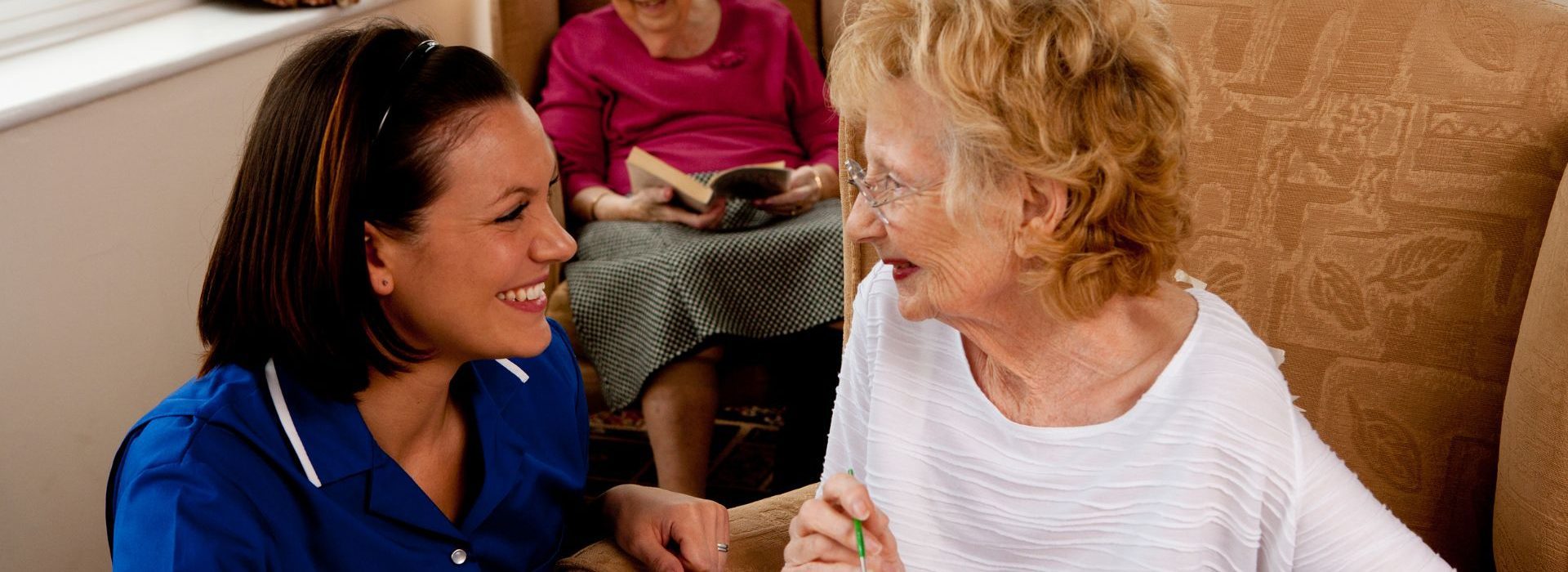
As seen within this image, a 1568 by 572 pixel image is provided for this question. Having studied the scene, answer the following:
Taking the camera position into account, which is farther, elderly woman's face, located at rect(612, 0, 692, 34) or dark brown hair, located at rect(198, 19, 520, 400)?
elderly woman's face, located at rect(612, 0, 692, 34)

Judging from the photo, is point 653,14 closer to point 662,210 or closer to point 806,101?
point 806,101

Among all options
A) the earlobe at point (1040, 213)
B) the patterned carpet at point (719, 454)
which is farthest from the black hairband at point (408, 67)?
the patterned carpet at point (719, 454)

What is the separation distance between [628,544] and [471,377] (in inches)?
9.7

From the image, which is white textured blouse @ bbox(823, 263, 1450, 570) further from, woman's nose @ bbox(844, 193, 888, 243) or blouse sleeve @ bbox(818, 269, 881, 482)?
woman's nose @ bbox(844, 193, 888, 243)

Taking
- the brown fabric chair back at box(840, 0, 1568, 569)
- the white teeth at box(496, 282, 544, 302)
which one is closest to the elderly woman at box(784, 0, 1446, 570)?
the brown fabric chair back at box(840, 0, 1568, 569)

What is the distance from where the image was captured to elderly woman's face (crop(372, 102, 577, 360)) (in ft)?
3.91

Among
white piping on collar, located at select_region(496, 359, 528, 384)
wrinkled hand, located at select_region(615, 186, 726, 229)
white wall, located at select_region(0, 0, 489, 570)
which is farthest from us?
wrinkled hand, located at select_region(615, 186, 726, 229)

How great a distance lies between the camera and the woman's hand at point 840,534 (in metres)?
1.02

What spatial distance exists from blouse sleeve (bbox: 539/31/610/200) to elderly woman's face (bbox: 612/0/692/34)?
0.13 meters

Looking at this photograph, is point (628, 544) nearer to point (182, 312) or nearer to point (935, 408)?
point (935, 408)

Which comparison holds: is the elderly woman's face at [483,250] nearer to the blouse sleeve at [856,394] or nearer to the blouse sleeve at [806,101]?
the blouse sleeve at [856,394]

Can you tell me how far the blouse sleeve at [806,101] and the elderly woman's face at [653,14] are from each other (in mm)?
254

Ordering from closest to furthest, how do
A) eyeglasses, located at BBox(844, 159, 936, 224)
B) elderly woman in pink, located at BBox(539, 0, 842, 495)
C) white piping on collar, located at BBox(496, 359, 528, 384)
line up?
eyeglasses, located at BBox(844, 159, 936, 224) < white piping on collar, located at BBox(496, 359, 528, 384) < elderly woman in pink, located at BBox(539, 0, 842, 495)

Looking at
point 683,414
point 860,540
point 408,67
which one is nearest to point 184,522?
point 408,67
